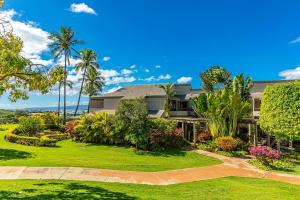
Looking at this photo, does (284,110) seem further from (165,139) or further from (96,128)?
(96,128)

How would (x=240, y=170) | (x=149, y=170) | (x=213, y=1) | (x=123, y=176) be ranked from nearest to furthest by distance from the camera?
(x=123, y=176)
(x=149, y=170)
(x=240, y=170)
(x=213, y=1)

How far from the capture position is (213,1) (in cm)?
3114

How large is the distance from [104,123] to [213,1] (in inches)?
763

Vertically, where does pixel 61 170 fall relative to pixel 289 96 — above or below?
below

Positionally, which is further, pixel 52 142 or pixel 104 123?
pixel 104 123

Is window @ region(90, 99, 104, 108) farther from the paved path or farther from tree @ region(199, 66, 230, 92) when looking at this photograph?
the paved path

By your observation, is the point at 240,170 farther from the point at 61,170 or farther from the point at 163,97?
the point at 163,97

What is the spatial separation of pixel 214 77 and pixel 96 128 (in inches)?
947

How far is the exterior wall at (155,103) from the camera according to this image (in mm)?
41281

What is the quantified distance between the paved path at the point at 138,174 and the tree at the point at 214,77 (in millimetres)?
27495

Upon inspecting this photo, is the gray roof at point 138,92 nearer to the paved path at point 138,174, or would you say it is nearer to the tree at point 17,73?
the paved path at point 138,174

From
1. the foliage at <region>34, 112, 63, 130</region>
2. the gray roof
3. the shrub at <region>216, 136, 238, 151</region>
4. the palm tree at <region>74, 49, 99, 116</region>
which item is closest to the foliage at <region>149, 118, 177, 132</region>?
the shrub at <region>216, 136, 238, 151</region>

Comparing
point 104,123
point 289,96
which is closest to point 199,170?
point 289,96

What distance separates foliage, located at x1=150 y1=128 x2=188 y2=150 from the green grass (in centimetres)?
1200
